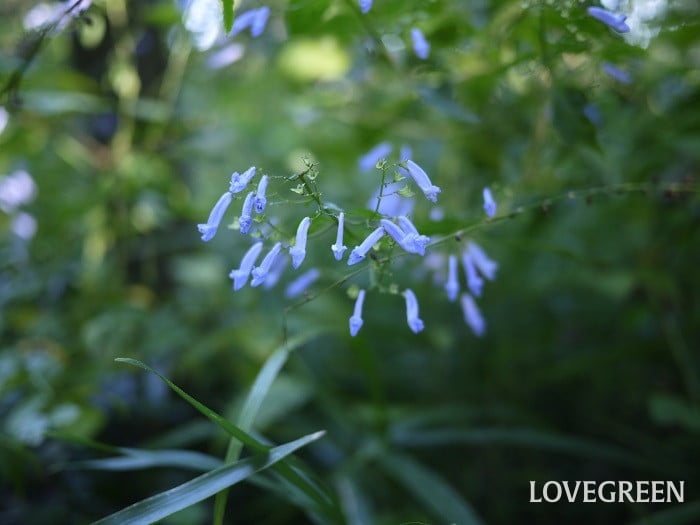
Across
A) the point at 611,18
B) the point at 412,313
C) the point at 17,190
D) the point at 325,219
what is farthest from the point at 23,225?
the point at 611,18

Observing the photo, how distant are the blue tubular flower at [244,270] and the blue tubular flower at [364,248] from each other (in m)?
Result: 0.21

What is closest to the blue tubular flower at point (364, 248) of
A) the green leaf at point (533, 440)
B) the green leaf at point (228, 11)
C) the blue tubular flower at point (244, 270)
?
the blue tubular flower at point (244, 270)

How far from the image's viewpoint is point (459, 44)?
5.17 ft

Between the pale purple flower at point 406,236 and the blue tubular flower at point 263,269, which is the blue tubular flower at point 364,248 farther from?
the blue tubular flower at point 263,269

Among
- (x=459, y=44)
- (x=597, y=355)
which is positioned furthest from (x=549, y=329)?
(x=459, y=44)

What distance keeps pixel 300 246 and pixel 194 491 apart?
482mm

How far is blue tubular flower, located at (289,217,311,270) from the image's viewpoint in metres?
0.96

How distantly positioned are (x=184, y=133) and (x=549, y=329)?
1.70 metres

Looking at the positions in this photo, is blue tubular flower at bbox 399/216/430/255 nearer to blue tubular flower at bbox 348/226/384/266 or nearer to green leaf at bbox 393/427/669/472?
blue tubular flower at bbox 348/226/384/266

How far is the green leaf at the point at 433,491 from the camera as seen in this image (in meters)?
1.51

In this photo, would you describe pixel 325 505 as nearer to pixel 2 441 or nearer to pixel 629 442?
pixel 2 441

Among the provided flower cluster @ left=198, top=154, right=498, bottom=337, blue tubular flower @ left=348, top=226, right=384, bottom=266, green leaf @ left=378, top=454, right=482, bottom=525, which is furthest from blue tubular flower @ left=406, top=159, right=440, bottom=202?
green leaf @ left=378, top=454, right=482, bottom=525

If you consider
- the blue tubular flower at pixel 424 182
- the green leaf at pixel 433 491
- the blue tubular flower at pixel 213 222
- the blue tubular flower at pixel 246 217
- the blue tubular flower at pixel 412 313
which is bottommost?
the green leaf at pixel 433 491

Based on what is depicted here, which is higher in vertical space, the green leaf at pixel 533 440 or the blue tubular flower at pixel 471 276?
the blue tubular flower at pixel 471 276
